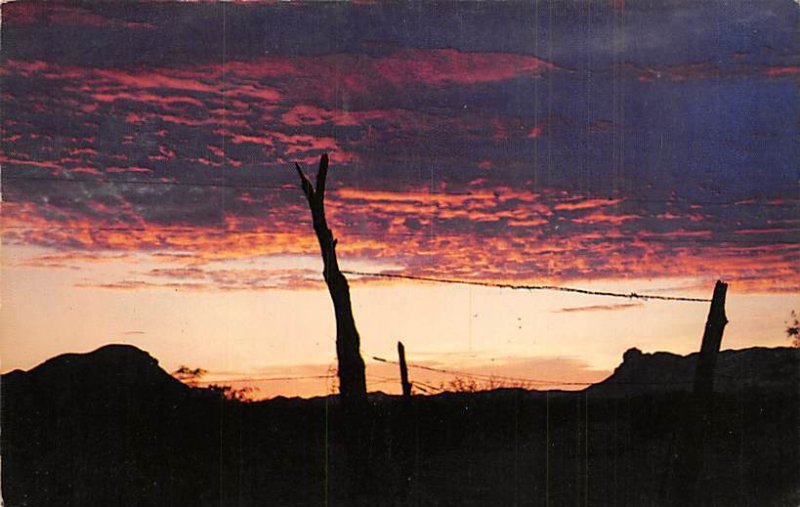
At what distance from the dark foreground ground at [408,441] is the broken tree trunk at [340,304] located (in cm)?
21

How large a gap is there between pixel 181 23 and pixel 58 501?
3.40 meters

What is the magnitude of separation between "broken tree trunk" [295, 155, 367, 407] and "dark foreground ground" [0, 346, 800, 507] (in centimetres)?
21

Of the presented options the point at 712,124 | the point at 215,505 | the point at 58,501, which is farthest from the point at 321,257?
the point at 712,124

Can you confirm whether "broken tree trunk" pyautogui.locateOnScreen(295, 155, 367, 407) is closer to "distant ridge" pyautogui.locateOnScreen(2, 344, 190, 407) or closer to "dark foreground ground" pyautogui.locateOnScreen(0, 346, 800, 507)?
"dark foreground ground" pyautogui.locateOnScreen(0, 346, 800, 507)

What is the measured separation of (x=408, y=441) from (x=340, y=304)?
110 centimetres

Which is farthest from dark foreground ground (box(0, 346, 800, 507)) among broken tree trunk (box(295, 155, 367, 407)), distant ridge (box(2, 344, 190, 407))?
broken tree trunk (box(295, 155, 367, 407))

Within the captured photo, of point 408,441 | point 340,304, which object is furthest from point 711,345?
point 340,304

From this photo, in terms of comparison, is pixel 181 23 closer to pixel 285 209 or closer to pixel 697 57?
pixel 285 209

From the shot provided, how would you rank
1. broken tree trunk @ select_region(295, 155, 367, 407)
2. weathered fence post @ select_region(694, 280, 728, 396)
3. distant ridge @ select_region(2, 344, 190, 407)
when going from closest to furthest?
distant ridge @ select_region(2, 344, 190, 407), broken tree trunk @ select_region(295, 155, 367, 407), weathered fence post @ select_region(694, 280, 728, 396)

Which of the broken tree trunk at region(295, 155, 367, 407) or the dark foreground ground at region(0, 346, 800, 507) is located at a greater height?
the broken tree trunk at region(295, 155, 367, 407)

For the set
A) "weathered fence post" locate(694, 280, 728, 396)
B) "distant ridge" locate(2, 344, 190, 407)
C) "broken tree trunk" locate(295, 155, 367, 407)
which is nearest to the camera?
"distant ridge" locate(2, 344, 190, 407)

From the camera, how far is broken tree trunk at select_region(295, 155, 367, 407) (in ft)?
25.7

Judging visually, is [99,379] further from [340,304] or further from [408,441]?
[408,441]

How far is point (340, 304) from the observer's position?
25.7 ft
